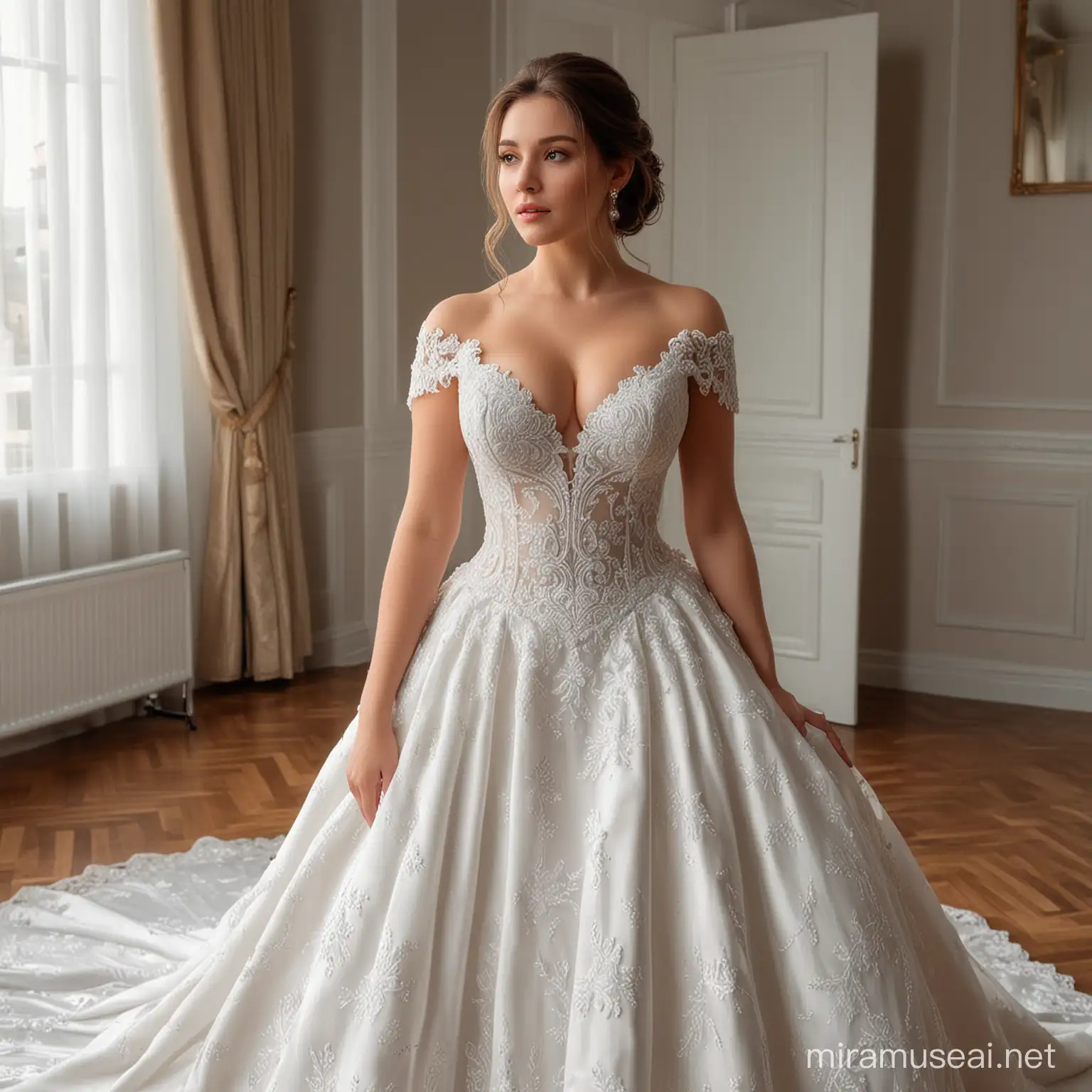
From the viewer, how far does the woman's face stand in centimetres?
207

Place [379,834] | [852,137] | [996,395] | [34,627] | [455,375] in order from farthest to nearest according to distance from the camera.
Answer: [996,395]
[852,137]
[34,627]
[455,375]
[379,834]

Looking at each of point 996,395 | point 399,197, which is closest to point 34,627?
point 399,197

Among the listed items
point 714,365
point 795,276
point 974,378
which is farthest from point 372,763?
point 974,378

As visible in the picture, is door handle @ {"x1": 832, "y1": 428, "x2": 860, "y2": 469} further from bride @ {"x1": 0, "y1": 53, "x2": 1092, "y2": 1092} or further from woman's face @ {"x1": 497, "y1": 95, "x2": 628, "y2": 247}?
woman's face @ {"x1": 497, "y1": 95, "x2": 628, "y2": 247}

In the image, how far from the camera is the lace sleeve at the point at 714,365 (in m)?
2.19

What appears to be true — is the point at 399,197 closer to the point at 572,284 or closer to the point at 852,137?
the point at 852,137

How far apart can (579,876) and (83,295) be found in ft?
11.5

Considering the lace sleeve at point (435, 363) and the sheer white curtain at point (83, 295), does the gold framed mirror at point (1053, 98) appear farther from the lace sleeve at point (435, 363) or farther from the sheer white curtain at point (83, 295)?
the lace sleeve at point (435, 363)

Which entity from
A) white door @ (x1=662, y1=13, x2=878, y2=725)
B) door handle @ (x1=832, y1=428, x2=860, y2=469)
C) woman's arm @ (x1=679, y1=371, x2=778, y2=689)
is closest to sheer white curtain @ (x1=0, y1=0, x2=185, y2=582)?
white door @ (x1=662, y1=13, x2=878, y2=725)

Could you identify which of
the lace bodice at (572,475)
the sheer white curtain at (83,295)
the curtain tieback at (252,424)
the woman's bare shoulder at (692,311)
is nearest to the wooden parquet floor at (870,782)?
the sheer white curtain at (83,295)

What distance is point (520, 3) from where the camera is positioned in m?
5.73

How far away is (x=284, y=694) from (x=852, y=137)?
3.04 m

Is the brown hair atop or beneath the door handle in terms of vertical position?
atop

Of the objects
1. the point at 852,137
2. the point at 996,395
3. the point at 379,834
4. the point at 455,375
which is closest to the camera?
the point at 379,834
